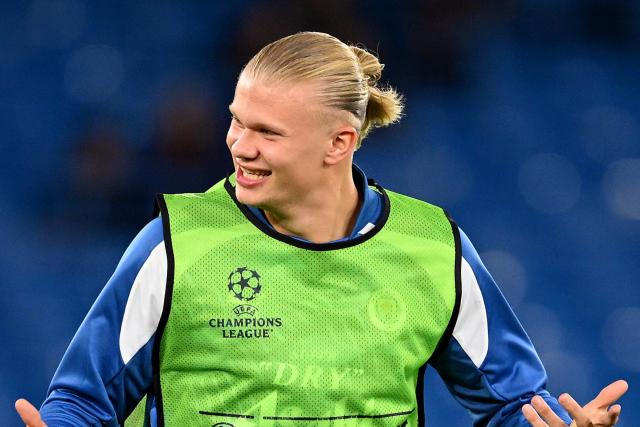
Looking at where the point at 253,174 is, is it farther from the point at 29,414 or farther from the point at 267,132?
the point at 29,414

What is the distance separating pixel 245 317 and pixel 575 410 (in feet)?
2.09

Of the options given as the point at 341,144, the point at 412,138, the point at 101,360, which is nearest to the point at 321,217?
the point at 341,144

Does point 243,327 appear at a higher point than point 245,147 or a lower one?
lower

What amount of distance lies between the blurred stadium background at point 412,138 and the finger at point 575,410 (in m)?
2.57

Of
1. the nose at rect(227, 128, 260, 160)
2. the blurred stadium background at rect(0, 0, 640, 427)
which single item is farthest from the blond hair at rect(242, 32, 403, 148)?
the blurred stadium background at rect(0, 0, 640, 427)

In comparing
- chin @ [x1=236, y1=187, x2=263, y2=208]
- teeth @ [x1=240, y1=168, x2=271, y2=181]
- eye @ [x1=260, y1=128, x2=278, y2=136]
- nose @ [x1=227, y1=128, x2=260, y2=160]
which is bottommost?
chin @ [x1=236, y1=187, x2=263, y2=208]

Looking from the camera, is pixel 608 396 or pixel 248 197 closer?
pixel 608 396

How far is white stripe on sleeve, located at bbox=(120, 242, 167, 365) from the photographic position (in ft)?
7.81

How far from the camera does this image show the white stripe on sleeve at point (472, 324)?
8.40ft

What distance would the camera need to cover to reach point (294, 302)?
2.47 meters

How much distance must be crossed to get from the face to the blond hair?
0.07 ft

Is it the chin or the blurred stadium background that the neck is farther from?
the blurred stadium background

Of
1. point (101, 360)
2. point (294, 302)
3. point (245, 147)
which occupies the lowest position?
point (101, 360)

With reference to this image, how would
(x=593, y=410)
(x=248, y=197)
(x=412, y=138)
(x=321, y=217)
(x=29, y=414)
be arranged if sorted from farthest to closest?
(x=412, y=138), (x=321, y=217), (x=248, y=197), (x=593, y=410), (x=29, y=414)
